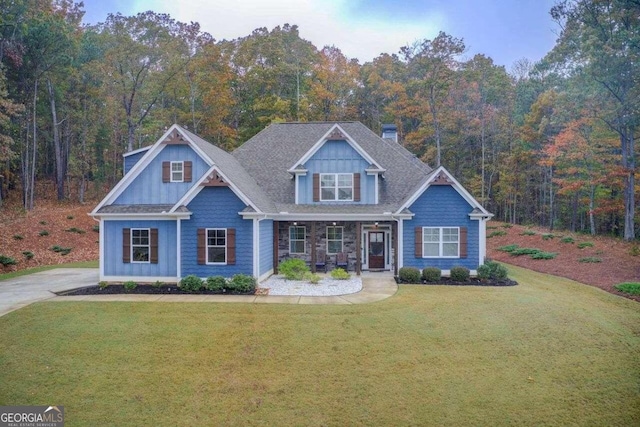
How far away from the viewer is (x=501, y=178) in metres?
36.8

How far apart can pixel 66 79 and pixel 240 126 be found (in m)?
16.0

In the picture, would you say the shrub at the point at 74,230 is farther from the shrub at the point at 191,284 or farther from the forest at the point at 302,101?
the shrub at the point at 191,284

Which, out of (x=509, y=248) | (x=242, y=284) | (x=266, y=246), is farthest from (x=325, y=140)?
(x=509, y=248)

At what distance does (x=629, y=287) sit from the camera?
547 inches

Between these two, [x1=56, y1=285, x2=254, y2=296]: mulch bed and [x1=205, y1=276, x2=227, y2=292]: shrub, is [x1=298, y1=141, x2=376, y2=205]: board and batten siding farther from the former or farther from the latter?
[x1=56, y1=285, x2=254, y2=296]: mulch bed

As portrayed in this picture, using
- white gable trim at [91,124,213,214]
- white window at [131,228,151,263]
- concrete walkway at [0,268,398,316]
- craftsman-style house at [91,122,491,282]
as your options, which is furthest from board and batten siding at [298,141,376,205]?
white window at [131,228,151,263]

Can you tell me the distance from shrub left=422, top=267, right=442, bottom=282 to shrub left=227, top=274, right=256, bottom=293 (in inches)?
278

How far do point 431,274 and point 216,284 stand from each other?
8571 millimetres

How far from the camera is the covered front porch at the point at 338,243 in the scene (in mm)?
17875

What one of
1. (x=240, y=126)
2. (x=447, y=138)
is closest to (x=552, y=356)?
(x=447, y=138)

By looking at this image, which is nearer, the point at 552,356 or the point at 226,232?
the point at 552,356

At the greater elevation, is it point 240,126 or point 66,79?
point 66,79

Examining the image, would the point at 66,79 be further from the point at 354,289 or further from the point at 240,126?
the point at 354,289

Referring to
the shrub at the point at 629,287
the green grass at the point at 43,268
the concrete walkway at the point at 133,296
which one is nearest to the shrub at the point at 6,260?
the green grass at the point at 43,268
